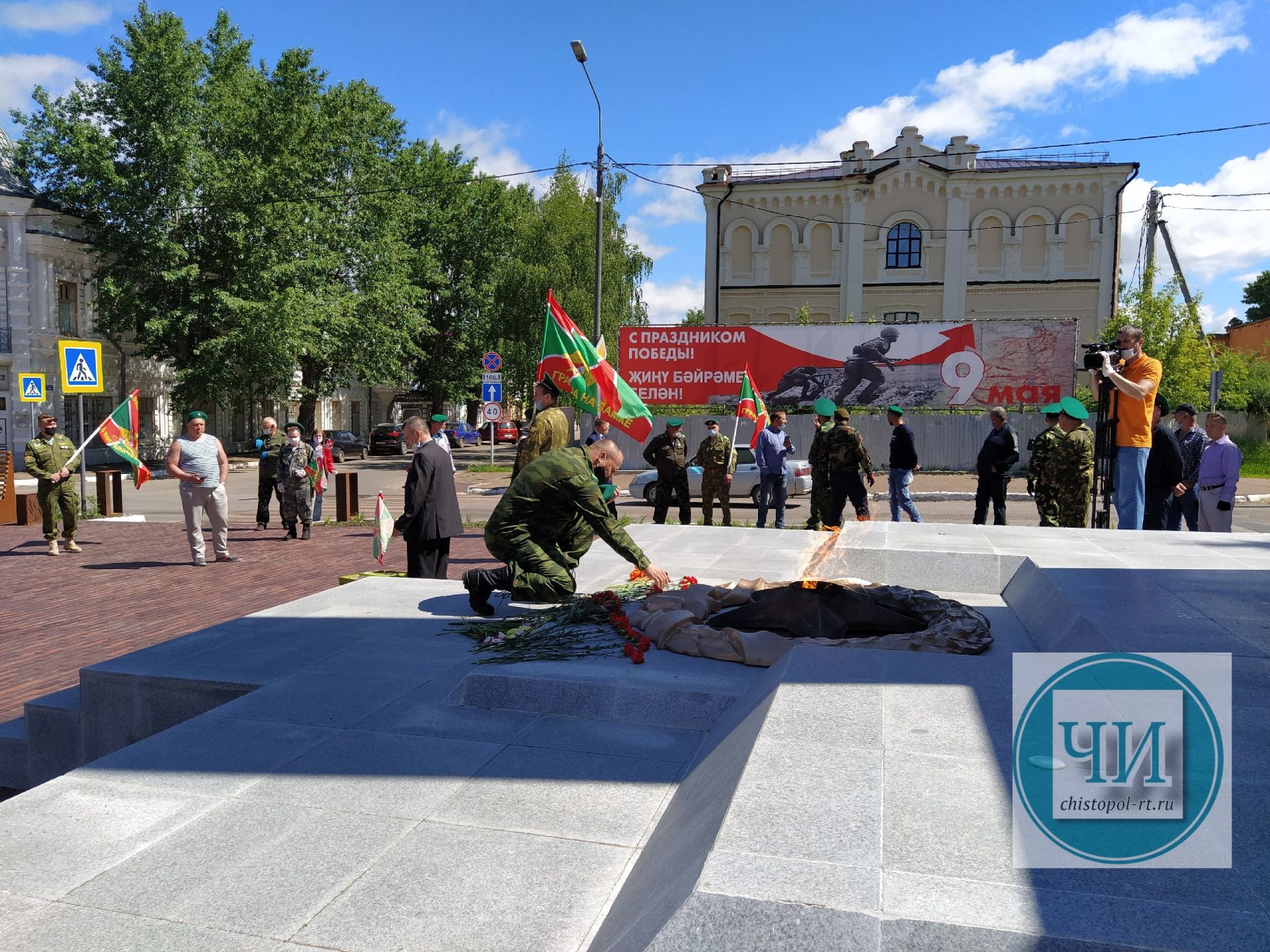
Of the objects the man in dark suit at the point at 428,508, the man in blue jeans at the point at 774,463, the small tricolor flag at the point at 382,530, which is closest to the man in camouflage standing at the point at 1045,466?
the man in blue jeans at the point at 774,463

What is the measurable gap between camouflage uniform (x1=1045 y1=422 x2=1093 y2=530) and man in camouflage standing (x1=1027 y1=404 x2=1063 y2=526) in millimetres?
36

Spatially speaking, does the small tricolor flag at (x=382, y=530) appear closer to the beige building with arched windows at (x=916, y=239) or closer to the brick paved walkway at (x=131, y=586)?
the brick paved walkway at (x=131, y=586)

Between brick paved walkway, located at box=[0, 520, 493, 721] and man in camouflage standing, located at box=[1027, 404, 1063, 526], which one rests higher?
man in camouflage standing, located at box=[1027, 404, 1063, 526]

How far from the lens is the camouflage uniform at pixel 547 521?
615cm

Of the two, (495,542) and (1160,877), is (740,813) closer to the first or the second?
(1160,877)

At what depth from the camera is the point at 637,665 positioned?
4.82m

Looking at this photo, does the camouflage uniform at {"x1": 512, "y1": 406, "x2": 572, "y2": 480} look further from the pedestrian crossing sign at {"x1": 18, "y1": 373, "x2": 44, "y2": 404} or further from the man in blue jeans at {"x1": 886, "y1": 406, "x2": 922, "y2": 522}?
the pedestrian crossing sign at {"x1": 18, "y1": 373, "x2": 44, "y2": 404}

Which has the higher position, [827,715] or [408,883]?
[827,715]

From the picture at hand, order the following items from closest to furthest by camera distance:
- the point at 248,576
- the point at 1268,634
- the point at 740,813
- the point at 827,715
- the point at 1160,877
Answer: the point at 1160,877, the point at 740,813, the point at 827,715, the point at 1268,634, the point at 248,576

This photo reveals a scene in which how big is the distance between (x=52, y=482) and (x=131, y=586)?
3.33m

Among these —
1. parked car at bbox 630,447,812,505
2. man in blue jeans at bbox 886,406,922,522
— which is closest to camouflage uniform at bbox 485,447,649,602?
man in blue jeans at bbox 886,406,922,522

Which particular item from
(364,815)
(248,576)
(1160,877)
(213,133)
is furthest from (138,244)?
(1160,877)

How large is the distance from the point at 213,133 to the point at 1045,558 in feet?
112

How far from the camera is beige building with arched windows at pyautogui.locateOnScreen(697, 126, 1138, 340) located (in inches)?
1490
